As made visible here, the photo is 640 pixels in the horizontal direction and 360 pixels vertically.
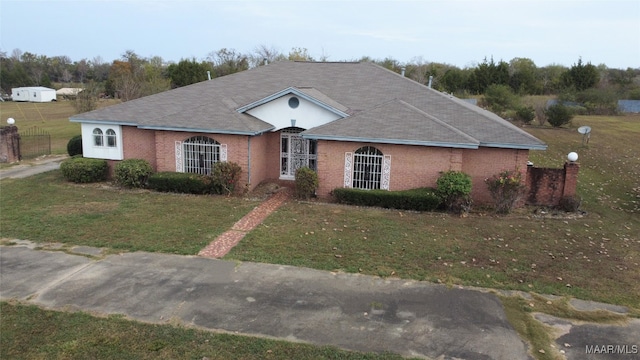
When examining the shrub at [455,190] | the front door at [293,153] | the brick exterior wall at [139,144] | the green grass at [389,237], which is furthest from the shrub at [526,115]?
the brick exterior wall at [139,144]

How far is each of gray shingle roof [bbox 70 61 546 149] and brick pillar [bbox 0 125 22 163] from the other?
6.40 m

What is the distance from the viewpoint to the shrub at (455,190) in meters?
15.3

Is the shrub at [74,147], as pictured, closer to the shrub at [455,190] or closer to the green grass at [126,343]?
the green grass at [126,343]

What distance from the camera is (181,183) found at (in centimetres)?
1727

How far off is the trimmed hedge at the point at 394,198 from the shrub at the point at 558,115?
28804 mm

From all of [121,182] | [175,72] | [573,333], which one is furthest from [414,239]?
[175,72]

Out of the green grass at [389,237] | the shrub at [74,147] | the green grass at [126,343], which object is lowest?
the green grass at [126,343]

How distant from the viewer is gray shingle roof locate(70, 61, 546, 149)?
16141 millimetres

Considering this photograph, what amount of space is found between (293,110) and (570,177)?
10392mm

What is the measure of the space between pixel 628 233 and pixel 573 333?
7721 mm

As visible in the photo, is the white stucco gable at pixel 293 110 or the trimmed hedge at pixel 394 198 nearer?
the trimmed hedge at pixel 394 198

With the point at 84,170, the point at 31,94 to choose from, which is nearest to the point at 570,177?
the point at 84,170

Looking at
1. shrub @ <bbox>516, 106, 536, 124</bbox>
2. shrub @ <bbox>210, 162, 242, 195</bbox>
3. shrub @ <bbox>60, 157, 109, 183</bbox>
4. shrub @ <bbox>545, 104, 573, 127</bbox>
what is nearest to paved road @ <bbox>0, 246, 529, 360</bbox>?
shrub @ <bbox>210, 162, 242, 195</bbox>

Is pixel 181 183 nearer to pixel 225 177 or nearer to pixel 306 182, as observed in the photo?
pixel 225 177
